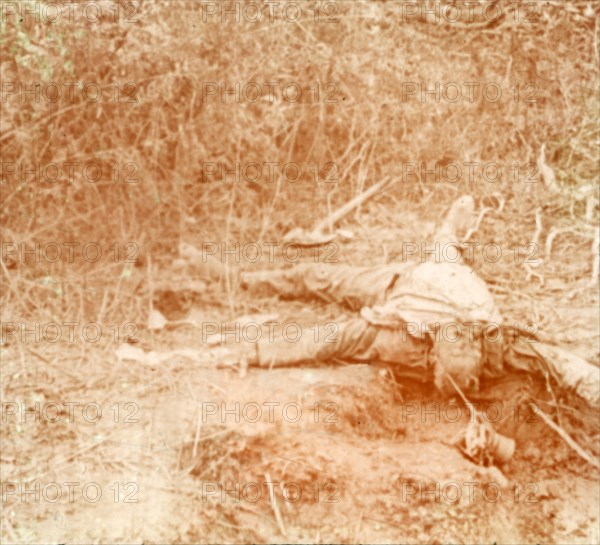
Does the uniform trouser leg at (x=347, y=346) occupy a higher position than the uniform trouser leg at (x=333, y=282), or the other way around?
the uniform trouser leg at (x=333, y=282)

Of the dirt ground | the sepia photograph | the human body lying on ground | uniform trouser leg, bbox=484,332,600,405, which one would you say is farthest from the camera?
the human body lying on ground

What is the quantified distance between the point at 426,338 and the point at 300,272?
3.31ft

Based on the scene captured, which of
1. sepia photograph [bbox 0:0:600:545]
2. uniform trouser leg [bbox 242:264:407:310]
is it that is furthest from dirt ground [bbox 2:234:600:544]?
uniform trouser leg [bbox 242:264:407:310]

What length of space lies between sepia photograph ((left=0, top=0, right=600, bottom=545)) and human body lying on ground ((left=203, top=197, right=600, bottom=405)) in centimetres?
1

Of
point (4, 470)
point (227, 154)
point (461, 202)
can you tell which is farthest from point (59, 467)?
point (461, 202)

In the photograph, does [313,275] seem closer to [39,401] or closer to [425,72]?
[39,401]

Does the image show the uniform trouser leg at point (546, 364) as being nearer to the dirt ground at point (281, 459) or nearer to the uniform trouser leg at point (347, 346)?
the dirt ground at point (281, 459)

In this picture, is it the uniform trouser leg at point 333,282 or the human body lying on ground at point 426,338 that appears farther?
→ the uniform trouser leg at point 333,282

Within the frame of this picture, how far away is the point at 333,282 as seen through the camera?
161 inches

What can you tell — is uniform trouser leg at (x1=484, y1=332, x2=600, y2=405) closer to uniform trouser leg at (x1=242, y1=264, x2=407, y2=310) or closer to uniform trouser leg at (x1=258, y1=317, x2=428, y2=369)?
uniform trouser leg at (x1=258, y1=317, x2=428, y2=369)

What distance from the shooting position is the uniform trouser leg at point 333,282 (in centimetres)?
390

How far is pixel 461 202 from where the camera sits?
4699 millimetres

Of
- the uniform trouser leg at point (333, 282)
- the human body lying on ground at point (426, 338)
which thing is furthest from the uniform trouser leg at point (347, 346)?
the uniform trouser leg at point (333, 282)

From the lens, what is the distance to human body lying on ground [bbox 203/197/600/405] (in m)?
3.32
